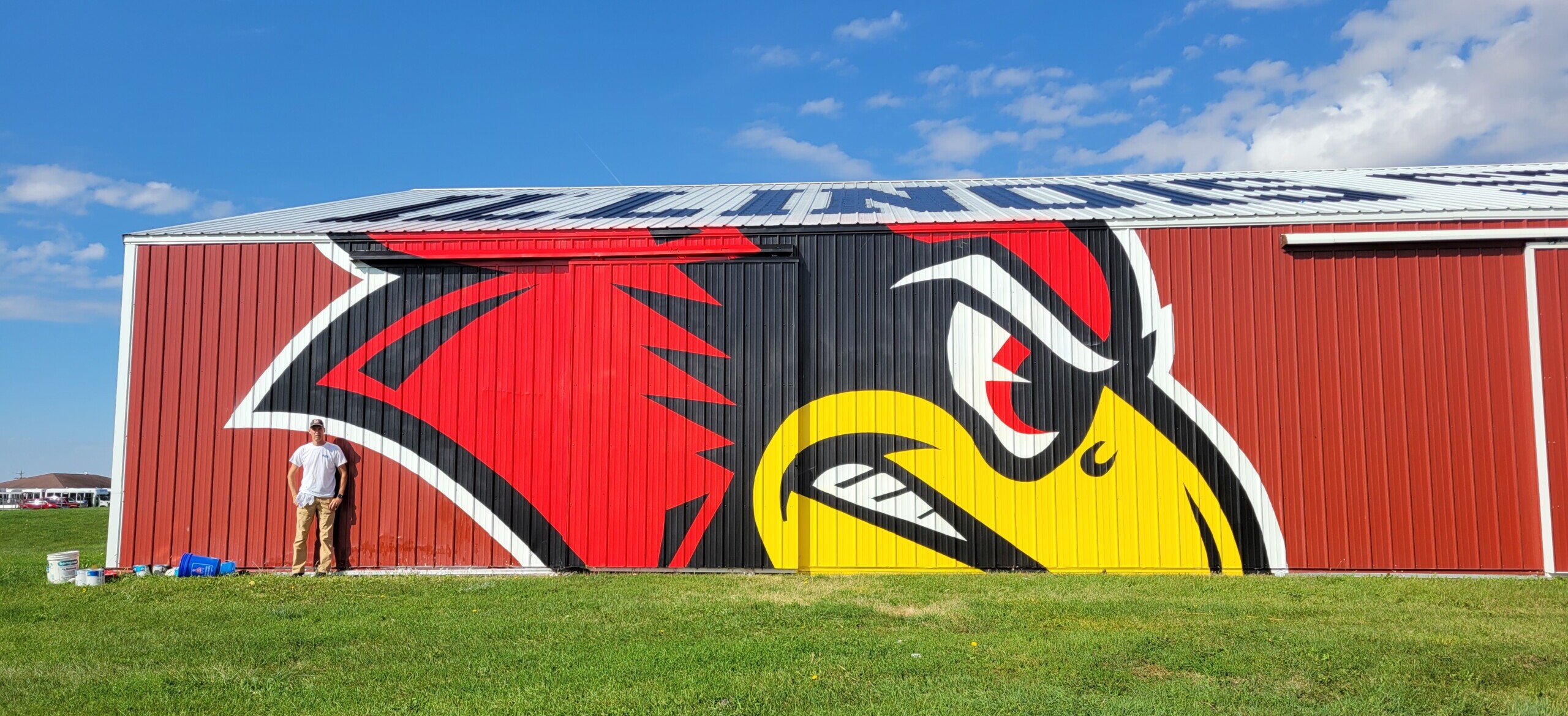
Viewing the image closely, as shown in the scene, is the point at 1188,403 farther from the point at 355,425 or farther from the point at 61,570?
the point at 61,570

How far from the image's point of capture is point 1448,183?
13.1 metres

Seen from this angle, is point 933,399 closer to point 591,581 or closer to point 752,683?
point 591,581

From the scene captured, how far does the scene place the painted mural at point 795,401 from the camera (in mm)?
9867

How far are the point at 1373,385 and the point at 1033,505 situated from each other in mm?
3758

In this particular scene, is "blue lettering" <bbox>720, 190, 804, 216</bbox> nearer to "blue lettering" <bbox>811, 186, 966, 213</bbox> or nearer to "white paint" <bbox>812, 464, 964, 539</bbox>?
"blue lettering" <bbox>811, 186, 966, 213</bbox>

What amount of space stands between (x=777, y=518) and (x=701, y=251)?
3.00 metres

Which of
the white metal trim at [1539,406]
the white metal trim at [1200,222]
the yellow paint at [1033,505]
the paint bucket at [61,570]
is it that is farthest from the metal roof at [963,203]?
the paint bucket at [61,570]

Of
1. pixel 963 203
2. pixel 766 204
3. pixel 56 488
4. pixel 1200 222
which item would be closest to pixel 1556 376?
pixel 1200 222

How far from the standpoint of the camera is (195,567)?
10.0m

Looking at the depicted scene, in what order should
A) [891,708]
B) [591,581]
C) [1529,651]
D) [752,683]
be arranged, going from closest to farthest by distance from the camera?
[891,708] < [752,683] < [1529,651] < [591,581]

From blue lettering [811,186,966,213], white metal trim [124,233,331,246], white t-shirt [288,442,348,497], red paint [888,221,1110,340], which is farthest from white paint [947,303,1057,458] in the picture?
white metal trim [124,233,331,246]

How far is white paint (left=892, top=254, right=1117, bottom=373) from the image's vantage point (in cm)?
1001

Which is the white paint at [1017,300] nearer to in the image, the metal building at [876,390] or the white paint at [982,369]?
the metal building at [876,390]

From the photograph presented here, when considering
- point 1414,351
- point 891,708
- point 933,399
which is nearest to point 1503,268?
point 1414,351
